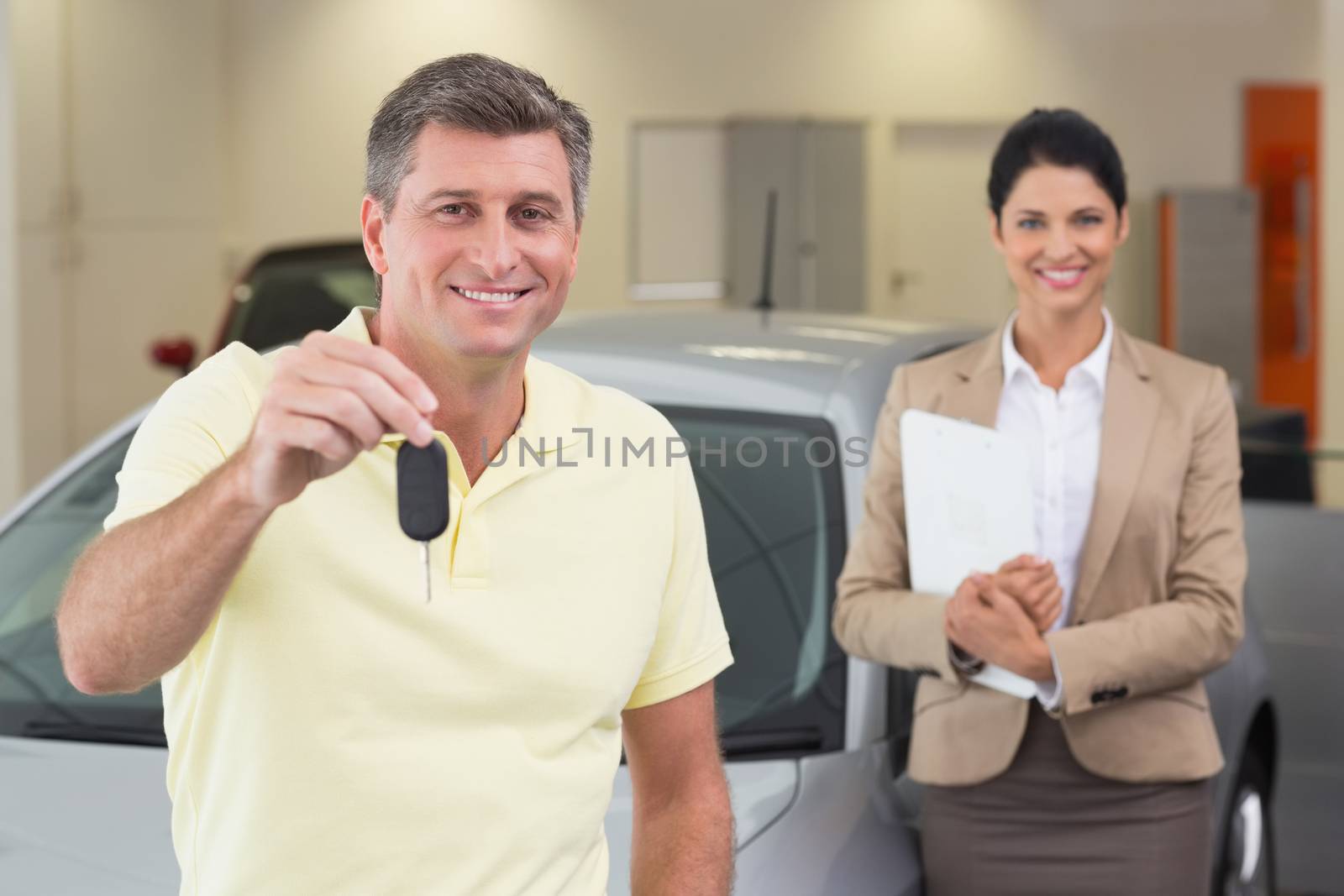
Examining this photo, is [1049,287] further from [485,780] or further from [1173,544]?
[485,780]

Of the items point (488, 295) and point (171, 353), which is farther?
point (171, 353)

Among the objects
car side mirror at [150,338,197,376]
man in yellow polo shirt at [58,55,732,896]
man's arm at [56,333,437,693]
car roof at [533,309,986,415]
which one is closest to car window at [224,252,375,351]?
car side mirror at [150,338,197,376]

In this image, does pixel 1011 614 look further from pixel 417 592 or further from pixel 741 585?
pixel 417 592

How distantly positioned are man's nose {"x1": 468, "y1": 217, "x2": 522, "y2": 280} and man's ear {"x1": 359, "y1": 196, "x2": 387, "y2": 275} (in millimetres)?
92

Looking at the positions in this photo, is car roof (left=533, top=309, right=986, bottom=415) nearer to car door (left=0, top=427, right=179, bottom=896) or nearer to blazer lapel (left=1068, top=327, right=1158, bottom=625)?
blazer lapel (left=1068, top=327, right=1158, bottom=625)

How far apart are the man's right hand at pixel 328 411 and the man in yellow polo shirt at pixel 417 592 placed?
2cm

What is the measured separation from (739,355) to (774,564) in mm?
349

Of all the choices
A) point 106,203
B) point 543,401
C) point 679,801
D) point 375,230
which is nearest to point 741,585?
point 679,801

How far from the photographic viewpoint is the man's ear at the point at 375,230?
1285 mm

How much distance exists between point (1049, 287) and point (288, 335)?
3713mm

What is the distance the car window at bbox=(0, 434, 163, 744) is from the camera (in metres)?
2.10

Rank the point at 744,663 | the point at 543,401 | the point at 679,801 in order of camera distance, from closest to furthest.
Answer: the point at 543,401 → the point at 679,801 → the point at 744,663

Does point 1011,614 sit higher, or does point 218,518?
point 218,518

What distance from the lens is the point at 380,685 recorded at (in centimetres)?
117
